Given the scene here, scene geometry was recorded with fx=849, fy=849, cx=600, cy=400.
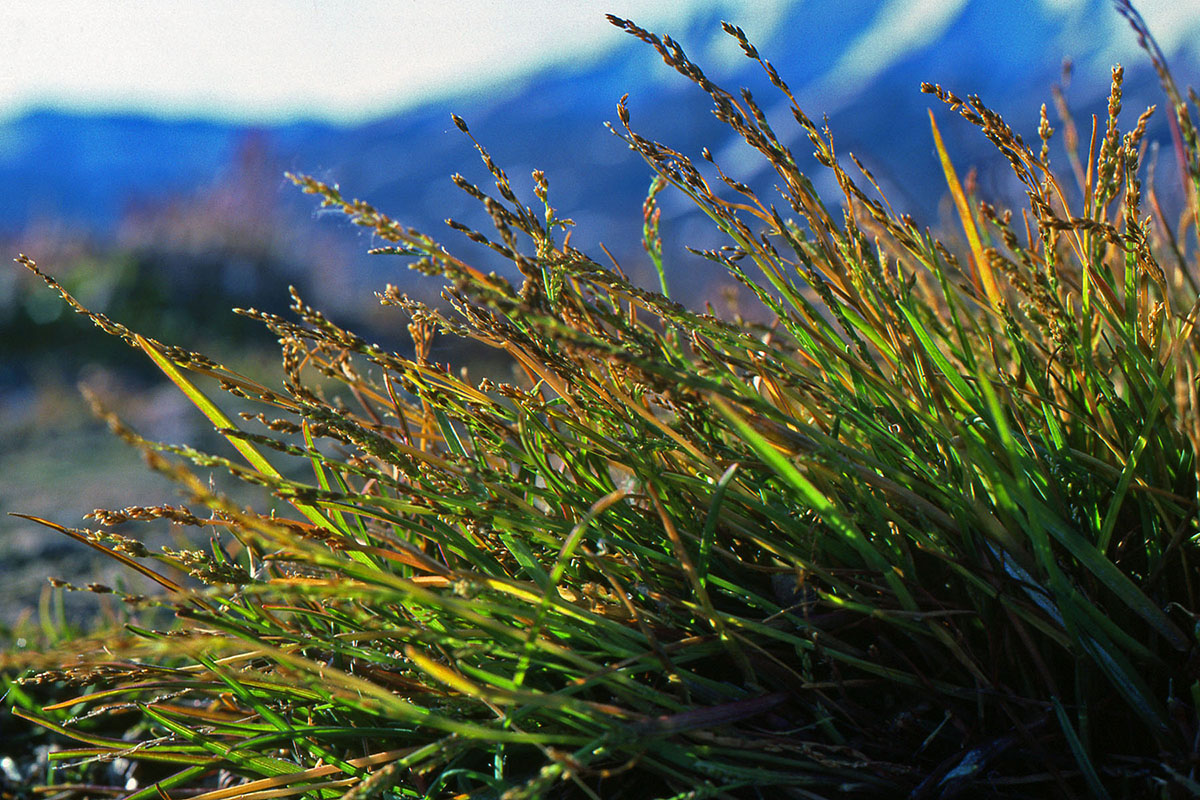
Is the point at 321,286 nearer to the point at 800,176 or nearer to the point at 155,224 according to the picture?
the point at 155,224

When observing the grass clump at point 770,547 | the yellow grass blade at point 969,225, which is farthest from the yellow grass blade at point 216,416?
the yellow grass blade at point 969,225

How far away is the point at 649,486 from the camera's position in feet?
3.13

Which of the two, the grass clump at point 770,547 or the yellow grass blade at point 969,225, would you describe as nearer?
the grass clump at point 770,547

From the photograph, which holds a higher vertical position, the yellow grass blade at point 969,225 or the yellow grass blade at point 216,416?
the yellow grass blade at point 216,416

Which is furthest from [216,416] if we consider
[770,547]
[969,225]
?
[969,225]

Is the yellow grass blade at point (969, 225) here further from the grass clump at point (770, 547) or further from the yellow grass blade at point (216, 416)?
the yellow grass blade at point (216, 416)

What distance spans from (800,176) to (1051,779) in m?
0.71

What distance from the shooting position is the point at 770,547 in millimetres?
932

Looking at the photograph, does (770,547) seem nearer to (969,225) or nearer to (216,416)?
(969,225)

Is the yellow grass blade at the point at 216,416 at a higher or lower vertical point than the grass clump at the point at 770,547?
higher

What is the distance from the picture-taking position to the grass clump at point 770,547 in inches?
33.4

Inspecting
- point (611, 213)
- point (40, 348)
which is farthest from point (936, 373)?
point (611, 213)

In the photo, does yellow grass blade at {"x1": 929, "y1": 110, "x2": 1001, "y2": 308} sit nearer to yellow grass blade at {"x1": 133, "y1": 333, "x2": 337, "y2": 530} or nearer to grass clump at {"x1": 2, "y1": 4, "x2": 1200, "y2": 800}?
grass clump at {"x1": 2, "y1": 4, "x2": 1200, "y2": 800}

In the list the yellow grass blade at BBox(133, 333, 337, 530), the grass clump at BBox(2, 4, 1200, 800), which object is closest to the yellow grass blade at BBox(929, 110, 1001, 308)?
the grass clump at BBox(2, 4, 1200, 800)
